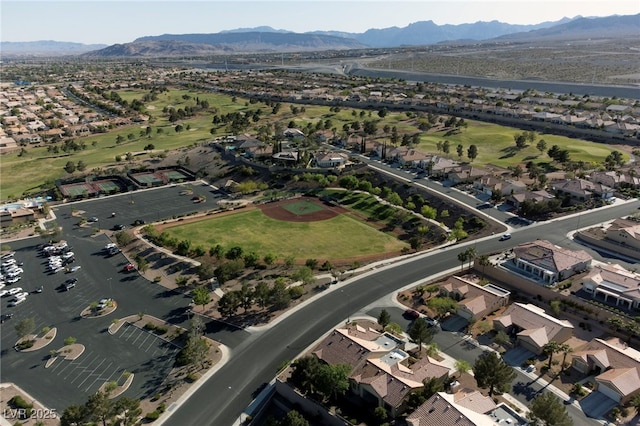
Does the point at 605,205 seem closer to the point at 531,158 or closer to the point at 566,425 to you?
the point at 531,158

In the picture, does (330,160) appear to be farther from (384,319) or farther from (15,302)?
(15,302)

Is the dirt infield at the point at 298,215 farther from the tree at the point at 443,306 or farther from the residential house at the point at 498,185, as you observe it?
the tree at the point at 443,306

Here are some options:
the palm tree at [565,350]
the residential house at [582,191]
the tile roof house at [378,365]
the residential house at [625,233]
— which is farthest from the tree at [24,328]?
the residential house at [582,191]

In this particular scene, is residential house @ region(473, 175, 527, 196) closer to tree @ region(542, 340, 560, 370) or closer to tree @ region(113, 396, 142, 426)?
tree @ region(542, 340, 560, 370)

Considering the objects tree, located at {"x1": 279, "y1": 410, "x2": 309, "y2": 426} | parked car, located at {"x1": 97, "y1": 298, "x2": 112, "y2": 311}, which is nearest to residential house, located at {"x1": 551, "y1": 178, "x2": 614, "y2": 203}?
tree, located at {"x1": 279, "y1": 410, "x2": 309, "y2": 426}

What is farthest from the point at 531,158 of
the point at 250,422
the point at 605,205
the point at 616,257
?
the point at 250,422
